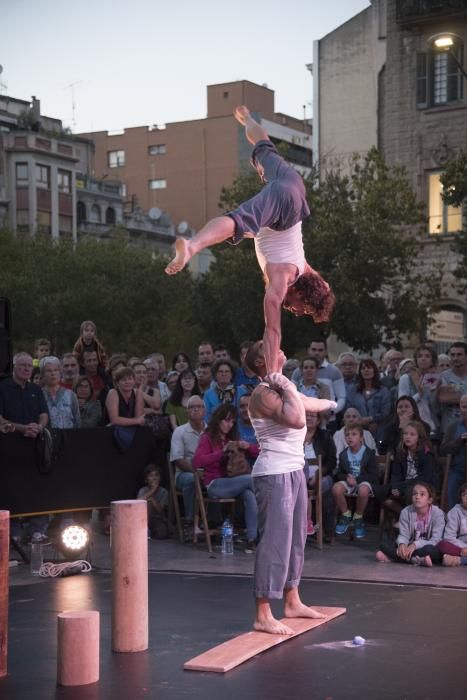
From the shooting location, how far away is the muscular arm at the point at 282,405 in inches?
246

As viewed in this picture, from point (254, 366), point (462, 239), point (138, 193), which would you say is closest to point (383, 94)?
point (462, 239)

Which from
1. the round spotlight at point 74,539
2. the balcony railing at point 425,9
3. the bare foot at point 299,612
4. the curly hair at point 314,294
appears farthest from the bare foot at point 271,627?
the balcony railing at point 425,9

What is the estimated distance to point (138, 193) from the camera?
61500 mm

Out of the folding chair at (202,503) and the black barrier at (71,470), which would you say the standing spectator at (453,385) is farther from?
the black barrier at (71,470)

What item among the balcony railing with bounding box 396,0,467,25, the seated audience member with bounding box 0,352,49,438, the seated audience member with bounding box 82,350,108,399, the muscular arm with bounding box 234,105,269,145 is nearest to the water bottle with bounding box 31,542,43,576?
the seated audience member with bounding box 0,352,49,438

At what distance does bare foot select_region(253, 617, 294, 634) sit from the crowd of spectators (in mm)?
2992

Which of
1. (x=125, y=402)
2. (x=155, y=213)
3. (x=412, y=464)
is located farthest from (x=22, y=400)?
(x=155, y=213)

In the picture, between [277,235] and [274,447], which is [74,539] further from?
[277,235]

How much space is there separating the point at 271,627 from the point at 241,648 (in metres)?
0.36

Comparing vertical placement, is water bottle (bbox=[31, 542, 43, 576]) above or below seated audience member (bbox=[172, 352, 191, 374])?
below

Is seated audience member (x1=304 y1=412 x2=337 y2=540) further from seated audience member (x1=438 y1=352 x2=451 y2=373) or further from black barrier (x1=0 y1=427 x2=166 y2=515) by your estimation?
seated audience member (x1=438 y1=352 x2=451 y2=373)

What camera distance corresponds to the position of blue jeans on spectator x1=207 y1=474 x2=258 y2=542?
32.2ft

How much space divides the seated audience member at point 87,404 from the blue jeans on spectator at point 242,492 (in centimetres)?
135

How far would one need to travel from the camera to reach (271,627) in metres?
6.36
